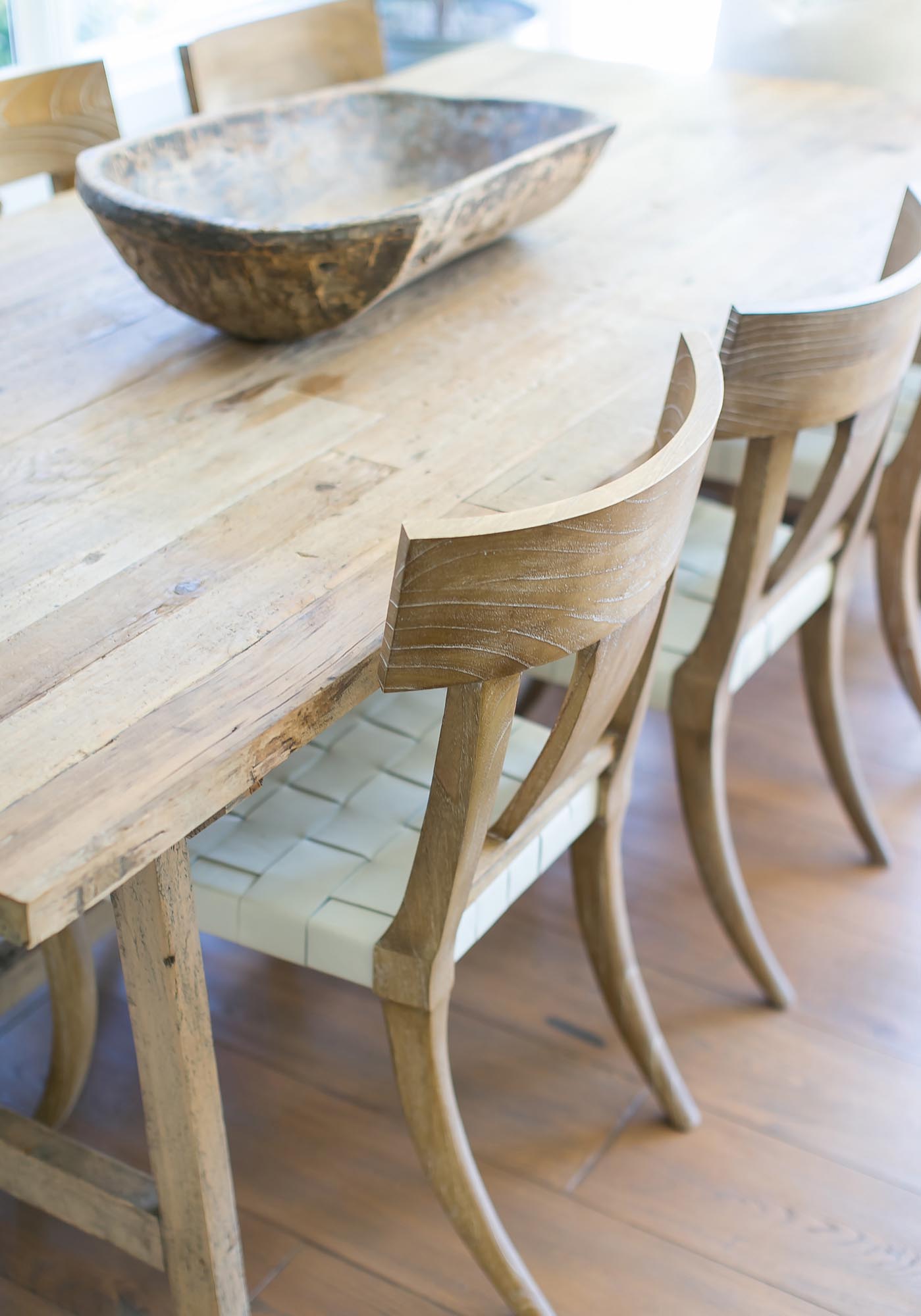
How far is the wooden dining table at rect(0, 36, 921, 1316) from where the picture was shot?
78 centimetres

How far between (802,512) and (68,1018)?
3.04ft

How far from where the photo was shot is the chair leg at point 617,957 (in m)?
1.31

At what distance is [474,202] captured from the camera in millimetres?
1327

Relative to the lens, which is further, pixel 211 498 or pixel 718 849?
pixel 718 849

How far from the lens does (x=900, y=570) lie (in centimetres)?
186

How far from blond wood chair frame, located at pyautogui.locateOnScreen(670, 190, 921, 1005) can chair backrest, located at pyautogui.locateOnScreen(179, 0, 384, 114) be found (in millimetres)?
1086

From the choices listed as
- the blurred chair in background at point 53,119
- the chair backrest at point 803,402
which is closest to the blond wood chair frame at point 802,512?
the chair backrest at point 803,402

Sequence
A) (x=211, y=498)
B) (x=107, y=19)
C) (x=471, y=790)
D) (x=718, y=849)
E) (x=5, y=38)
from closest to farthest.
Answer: (x=471, y=790), (x=211, y=498), (x=718, y=849), (x=5, y=38), (x=107, y=19)

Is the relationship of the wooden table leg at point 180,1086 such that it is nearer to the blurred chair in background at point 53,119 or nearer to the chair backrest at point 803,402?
the chair backrest at point 803,402

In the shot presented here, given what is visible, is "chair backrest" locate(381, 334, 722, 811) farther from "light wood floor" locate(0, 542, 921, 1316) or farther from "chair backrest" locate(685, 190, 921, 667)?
"light wood floor" locate(0, 542, 921, 1316)

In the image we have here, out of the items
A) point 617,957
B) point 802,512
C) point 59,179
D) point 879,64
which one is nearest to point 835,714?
point 802,512

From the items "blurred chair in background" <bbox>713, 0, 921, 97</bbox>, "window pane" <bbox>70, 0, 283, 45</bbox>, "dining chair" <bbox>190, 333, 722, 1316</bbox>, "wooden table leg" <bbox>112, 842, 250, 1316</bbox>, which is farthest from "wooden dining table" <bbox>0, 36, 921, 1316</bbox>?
"window pane" <bbox>70, 0, 283, 45</bbox>

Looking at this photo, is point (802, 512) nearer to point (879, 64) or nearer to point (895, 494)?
point (895, 494)

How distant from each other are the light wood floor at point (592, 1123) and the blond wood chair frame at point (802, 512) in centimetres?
9
